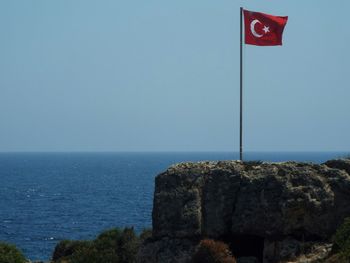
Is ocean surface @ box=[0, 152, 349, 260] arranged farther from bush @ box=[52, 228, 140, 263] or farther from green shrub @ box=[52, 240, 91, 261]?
bush @ box=[52, 228, 140, 263]

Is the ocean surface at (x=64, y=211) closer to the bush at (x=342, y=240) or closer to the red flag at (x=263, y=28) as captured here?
the red flag at (x=263, y=28)

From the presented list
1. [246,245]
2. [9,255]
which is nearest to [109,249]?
[9,255]

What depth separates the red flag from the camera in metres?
30.1

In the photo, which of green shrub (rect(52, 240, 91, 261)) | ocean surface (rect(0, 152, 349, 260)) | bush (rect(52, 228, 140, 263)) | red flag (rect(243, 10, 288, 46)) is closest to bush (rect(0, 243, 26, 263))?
bush (rect(52, 228, 140, 263))

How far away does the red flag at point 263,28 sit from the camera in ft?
98.7

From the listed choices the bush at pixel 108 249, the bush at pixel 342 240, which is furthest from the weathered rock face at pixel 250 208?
the bush at pixel 108 249

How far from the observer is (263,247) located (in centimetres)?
2731

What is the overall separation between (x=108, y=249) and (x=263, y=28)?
13852 millimetres

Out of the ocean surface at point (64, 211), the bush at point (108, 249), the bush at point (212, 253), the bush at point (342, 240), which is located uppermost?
the bush at point (342, 240)

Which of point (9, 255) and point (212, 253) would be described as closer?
point (212, 253)

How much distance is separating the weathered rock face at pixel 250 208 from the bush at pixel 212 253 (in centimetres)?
126

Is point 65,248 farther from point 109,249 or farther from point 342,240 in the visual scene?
point 342,240

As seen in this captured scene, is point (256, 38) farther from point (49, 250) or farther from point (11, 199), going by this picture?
point (11, 199)

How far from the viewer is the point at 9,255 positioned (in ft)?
107
